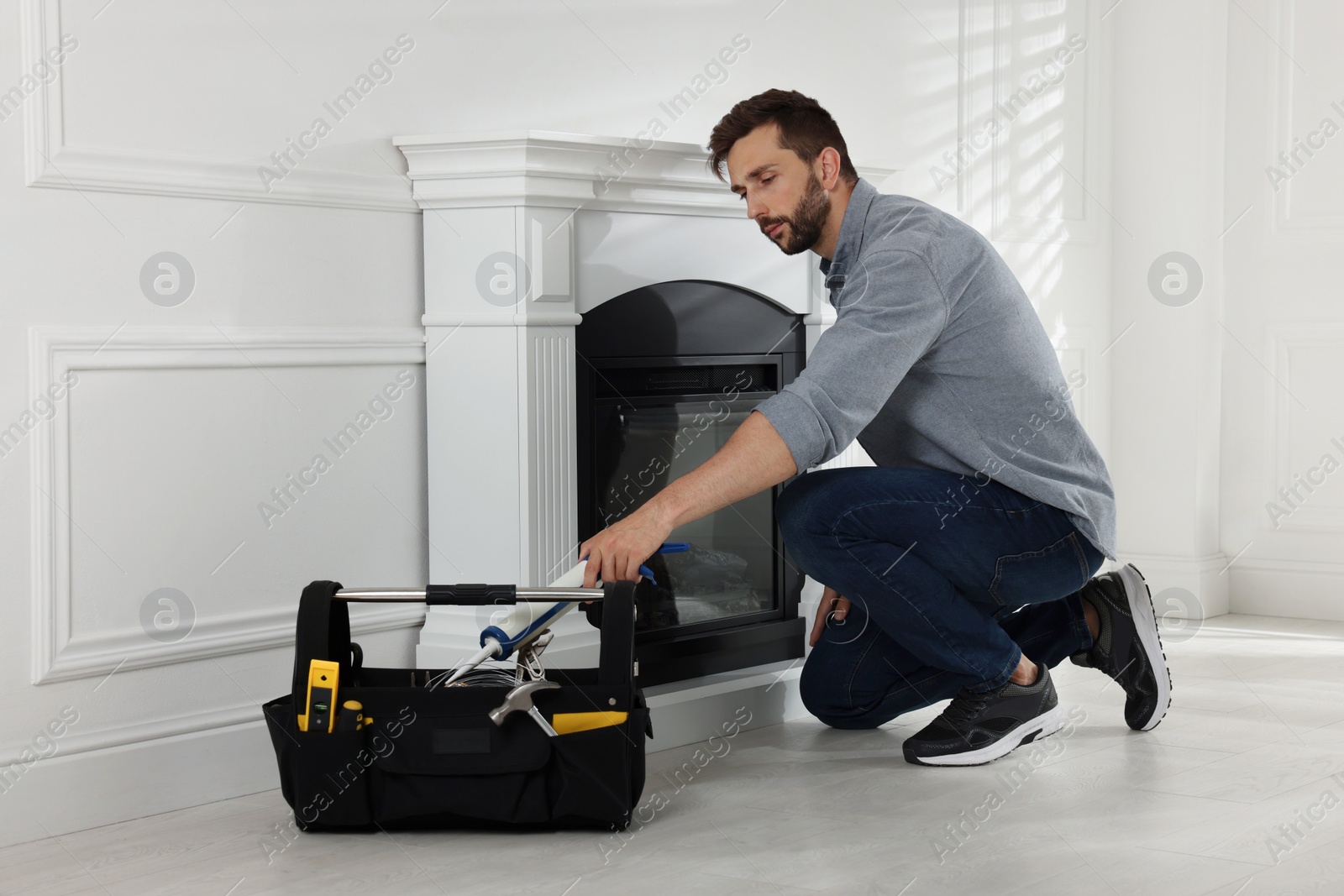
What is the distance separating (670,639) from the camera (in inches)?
102

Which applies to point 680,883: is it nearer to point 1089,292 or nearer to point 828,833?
point 828,833

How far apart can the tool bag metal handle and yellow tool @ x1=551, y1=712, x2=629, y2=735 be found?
0.15 feet

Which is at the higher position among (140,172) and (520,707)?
(140,172)

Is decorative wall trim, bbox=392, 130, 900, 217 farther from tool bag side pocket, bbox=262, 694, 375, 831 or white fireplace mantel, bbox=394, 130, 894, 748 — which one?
tool bag side pocket, bbox=262, 694, 375, 831

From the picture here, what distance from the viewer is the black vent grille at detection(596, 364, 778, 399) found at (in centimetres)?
256

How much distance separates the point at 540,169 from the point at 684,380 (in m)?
0.54

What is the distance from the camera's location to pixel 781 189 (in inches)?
93.9

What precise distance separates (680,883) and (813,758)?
688 mm

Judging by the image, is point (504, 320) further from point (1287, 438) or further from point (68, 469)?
point (1287, 438)

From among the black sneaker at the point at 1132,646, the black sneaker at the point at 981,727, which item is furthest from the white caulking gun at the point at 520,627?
the black sneaker at the point at 1132,646

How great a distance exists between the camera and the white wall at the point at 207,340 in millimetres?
1996

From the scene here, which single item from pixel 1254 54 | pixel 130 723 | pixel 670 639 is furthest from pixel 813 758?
pixel 1254 54

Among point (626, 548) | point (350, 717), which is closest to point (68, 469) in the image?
point (350, 717)

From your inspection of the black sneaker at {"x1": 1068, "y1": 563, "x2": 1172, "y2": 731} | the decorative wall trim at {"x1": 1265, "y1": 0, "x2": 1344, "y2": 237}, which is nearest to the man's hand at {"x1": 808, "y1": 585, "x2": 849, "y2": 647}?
the black sneaker at {"x1": 1068, "y1": 563, "x2": 1172, "y2": 731}
